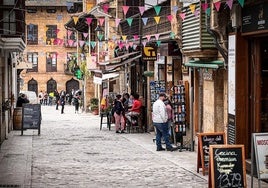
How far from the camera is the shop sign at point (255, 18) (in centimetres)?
1515

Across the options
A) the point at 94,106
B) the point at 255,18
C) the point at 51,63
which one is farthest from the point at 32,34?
the point at 255,18

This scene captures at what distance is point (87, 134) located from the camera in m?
30.9

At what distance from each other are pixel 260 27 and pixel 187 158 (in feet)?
19.7

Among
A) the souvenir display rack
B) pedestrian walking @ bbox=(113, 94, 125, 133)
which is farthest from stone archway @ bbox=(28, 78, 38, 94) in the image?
the souvenir display rack

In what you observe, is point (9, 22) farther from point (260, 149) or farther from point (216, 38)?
point (260, 149)

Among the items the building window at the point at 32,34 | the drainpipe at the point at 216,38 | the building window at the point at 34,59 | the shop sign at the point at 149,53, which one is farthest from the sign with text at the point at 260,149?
the building window at the point at 34,59

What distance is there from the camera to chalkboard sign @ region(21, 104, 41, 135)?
29231 millimetres

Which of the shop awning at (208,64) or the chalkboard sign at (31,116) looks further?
the chalkboard sign at (31,116)

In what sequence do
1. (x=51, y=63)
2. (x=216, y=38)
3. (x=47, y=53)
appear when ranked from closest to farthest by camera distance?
(x=216, y=38) → (x=47, y=53) → (x=51, y=63)

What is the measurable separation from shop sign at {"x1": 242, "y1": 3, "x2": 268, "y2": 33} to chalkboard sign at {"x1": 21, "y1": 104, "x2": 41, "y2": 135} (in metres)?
14.5

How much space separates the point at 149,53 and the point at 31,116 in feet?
17.9

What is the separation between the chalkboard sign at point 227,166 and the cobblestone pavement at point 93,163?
1.88m

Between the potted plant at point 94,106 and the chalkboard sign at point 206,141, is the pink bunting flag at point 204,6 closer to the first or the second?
the chalkboard sign at point 206,141

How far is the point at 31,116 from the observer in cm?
2931
